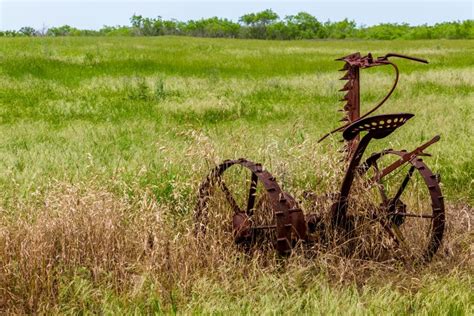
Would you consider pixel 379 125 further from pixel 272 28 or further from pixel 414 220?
pixel 272 28

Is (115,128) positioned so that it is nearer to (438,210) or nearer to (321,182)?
(321,182)

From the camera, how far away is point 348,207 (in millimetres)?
4508

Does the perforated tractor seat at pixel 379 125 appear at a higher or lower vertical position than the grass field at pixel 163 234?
higher

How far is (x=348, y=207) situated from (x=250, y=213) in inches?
27.9

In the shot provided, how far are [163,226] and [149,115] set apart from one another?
6987 millimetres

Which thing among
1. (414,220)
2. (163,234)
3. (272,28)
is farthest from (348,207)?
(272,28)

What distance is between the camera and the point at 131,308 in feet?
12.4

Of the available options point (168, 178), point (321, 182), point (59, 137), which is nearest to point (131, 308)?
point (321, 182)

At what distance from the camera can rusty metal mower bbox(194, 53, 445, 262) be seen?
13.5ft

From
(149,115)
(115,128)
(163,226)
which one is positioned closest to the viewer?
(163,226)

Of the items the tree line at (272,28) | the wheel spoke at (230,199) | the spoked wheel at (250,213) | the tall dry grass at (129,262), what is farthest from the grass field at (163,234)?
the tree line at (272,28)

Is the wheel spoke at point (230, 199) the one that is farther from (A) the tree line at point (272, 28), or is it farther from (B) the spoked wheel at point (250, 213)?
(A) the tree line at point (272, 28)

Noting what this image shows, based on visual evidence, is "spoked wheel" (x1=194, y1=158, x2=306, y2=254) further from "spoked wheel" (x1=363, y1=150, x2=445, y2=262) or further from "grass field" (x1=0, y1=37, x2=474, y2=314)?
"spoked wheel" (x1=363, y1=150, x2=445, y2=262)

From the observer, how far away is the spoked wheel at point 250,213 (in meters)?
4.11
